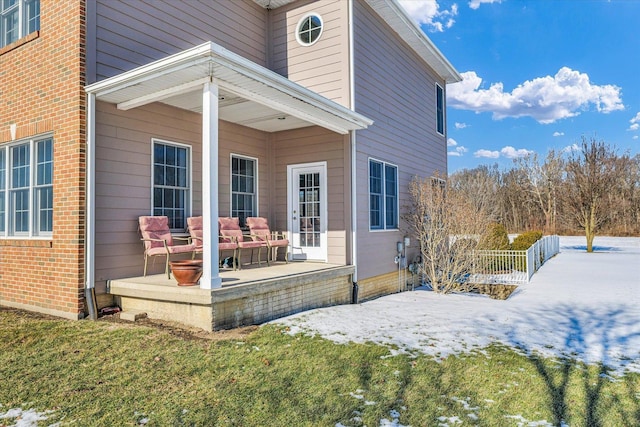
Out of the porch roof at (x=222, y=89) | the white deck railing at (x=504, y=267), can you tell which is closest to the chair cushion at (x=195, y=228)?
the porch roof at (x=222, y=89)

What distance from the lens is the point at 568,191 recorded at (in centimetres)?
1983

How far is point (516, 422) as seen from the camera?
295 centimetres

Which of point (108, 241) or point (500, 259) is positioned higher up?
point (108, 241)

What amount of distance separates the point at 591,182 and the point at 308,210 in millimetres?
16212

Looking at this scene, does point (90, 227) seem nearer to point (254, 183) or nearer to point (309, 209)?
point (254, 183)

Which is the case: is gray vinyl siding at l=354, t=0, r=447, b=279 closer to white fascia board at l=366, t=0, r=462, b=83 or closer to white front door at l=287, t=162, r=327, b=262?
white fascia board at l=366, t=0, r=462, b=83

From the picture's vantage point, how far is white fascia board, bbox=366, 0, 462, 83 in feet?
29.5

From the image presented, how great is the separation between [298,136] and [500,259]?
6.98 meters

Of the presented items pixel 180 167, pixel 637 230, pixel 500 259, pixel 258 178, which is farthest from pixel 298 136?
pixel 637 230

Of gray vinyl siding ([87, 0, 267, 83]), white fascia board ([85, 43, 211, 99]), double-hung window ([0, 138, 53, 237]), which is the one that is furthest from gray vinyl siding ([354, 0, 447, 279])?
double-hung window ([0, 138, 53, 237])

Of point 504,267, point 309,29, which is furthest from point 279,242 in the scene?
point 504,267

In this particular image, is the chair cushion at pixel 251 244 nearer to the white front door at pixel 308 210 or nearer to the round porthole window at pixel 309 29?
the white front door at pixel 308 210

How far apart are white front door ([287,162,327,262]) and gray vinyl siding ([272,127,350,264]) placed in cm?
13

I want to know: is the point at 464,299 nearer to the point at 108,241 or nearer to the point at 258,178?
the point at 258,178
